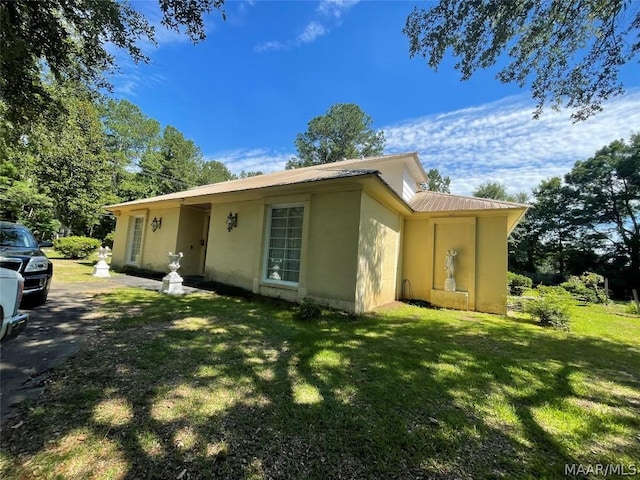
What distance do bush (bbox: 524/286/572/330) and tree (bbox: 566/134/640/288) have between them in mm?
22422

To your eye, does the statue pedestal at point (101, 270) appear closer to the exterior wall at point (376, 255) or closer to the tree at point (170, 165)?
the exterior wall at point (376, 255)

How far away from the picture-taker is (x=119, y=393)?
2.56 m

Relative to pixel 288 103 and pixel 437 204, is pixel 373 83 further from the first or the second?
pixel 288 103

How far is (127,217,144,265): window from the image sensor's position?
12.8 meters

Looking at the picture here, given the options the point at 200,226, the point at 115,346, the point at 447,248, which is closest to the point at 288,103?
the point at 200,226

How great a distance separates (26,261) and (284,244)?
17.0 feet

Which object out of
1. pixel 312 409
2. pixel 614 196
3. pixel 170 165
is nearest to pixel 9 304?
pixel 312 409

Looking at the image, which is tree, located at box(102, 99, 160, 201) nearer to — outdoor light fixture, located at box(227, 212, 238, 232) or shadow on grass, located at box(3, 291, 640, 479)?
outdoor light fixture, located at box(227, 212, 238, 232)

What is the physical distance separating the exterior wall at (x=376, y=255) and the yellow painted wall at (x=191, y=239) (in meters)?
7.55

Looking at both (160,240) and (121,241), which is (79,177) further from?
(160,240)

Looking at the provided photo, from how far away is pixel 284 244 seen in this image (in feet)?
25.5

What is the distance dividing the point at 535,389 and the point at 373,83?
33.5ft

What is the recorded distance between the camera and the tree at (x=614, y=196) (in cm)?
2222

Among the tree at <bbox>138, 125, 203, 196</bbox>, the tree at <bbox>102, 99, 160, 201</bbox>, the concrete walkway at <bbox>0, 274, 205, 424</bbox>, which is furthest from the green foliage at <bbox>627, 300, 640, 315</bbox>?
the tree at <bbox>138, 125, 203, 196</bbox>
